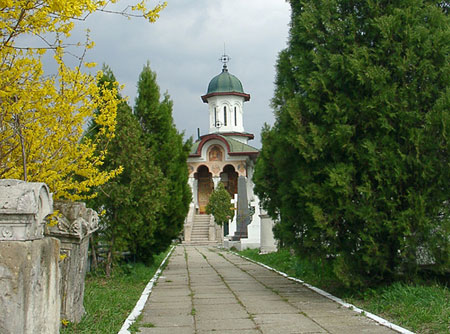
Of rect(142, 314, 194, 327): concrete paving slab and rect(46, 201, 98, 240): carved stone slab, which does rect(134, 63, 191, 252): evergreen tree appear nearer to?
rect(142, 314, 194, 327): concrete paving slab

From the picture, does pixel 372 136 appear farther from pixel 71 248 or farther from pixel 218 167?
pixel 218 167

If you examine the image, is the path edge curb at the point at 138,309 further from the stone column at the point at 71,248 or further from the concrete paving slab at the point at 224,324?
the concrete paving slab at the point at 224,324

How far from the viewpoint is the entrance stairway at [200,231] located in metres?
31.7

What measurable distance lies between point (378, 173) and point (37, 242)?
187 inches

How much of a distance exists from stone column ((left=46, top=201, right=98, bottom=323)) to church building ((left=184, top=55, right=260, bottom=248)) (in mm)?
25264

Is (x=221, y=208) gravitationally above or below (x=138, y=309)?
above

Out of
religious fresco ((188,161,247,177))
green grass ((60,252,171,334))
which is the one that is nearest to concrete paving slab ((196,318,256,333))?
green grass ((60,252,171,334))

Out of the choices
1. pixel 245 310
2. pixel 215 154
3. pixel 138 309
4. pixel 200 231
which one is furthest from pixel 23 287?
pixel 215 154

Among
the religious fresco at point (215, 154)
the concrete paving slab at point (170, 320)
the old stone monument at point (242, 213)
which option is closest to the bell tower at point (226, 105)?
the religious fresco at point (215, 154)

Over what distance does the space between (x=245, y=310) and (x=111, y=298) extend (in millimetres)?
2040

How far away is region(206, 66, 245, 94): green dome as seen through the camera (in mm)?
44062

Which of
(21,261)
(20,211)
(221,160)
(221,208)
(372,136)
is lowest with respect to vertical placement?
(21,261)

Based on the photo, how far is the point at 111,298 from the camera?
7312 millimetres

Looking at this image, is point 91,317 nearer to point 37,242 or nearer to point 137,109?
point 37,242
